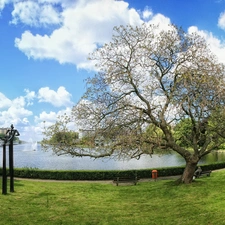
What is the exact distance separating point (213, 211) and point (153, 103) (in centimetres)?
645

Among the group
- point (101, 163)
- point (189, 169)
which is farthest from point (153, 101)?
point (101, 163)

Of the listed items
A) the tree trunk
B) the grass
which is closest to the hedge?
the grass

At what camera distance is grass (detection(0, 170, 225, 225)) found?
8.71 m

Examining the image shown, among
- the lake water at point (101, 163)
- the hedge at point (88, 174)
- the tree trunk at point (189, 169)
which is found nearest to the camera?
the tree trunk at point (189, 169)

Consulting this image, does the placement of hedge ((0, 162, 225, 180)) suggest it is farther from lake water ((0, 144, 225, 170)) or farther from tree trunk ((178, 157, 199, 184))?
tree trunk ((178, 157, 199, 184))

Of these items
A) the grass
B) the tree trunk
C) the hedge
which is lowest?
the grass

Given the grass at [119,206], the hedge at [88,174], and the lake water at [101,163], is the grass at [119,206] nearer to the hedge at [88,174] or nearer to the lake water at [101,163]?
the hedge at [88,174]

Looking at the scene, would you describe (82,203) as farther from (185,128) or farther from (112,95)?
(185,128)

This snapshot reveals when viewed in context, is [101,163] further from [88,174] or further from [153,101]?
[153,101]

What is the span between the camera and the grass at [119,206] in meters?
8.71

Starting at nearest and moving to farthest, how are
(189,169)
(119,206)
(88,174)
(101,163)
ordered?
(119,206), (189,169), (88,174), (101,163)

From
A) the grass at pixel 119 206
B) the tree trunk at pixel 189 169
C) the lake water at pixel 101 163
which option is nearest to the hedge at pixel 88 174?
the lake water at pixel 101 163

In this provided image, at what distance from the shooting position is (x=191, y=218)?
845cm

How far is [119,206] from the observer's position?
1111 centimetres
